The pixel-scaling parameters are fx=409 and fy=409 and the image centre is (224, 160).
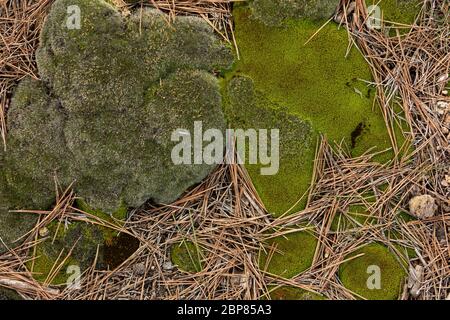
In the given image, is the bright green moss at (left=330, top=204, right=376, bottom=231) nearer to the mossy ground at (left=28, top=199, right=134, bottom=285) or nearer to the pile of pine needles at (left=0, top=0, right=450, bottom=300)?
the pile of pine needles at (left=0, top=0, right=450, bottom=300)

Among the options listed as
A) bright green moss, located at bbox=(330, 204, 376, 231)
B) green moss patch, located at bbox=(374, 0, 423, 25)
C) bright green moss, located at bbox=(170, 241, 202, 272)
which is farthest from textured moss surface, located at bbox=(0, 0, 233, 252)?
green moss patch, located at bbox=(374, 0, 423, 25)

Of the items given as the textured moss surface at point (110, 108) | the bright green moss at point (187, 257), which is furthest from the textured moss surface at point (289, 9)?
the bright green moss at point (187, 257)

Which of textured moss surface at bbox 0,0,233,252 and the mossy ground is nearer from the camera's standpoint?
textured moss surface at bbox 0,0,233,252

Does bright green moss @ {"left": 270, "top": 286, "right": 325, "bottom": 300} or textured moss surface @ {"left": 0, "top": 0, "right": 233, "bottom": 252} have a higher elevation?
textured moss surface @ {"left": 0, "top": 0, "right": 233, "bottom": 252}

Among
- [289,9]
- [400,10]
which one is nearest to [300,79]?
[289,9]

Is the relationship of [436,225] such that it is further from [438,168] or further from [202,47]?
[202,47]

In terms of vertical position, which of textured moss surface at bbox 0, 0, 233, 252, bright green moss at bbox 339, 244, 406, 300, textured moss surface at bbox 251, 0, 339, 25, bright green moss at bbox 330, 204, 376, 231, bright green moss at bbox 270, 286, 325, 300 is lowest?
bright green moss at bbox 270, 286, 325, 300
